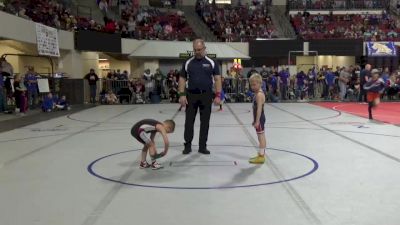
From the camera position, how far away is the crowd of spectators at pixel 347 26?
31203 mm

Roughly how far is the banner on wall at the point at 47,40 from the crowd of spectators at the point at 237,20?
13.1 m

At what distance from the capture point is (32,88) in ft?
62.8

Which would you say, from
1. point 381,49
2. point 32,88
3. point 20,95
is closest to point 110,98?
point 32,88

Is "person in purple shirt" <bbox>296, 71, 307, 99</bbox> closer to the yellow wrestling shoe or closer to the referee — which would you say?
the referee

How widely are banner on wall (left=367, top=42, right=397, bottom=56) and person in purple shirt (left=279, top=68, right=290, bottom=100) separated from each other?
8219 millimetres

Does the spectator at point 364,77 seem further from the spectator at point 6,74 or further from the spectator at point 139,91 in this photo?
the spectator at point 6,74

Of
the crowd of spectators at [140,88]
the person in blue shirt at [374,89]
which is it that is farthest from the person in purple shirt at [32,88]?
the person in blue shirt at [374,89]

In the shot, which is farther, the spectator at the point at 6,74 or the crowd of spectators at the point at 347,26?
the crowd of spectators at the point at 347,26

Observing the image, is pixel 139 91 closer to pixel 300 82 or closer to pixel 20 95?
pixel 20 95

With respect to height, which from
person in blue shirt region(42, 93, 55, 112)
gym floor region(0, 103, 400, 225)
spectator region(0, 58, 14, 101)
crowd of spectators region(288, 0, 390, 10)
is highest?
crowd of spectators region(288, 0, 390, 10)

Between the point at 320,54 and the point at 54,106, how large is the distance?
58.5 feet

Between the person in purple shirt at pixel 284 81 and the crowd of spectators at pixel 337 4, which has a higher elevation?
the crowd of spectators at pixel 337 4

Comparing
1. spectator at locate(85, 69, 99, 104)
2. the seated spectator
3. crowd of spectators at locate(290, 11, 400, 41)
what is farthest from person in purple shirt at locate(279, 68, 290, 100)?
spectator at locate(85, 69, 99, 104)

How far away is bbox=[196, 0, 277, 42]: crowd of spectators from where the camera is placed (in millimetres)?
31781
